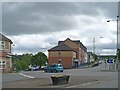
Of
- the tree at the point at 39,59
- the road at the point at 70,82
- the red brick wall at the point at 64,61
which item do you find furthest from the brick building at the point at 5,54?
the tree at the point at 39,59

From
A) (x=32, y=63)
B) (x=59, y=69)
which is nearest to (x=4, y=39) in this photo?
(x=59, y=69)

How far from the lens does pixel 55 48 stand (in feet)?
365

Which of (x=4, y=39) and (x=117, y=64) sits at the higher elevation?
(x=4, y=39)

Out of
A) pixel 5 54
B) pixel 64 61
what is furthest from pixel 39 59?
pixel 5 54

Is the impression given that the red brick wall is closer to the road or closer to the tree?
the tree

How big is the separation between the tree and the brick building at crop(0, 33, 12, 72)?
5273 cm

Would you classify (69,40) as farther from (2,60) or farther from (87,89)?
(87,89)

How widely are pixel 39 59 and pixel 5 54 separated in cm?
5592

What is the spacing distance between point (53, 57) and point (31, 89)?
9003 cm

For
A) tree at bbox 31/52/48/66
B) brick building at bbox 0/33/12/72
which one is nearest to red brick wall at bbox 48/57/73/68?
tree at bbox 31/52/48/66

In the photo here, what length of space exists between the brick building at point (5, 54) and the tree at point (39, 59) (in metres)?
52.7

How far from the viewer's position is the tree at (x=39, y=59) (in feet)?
370

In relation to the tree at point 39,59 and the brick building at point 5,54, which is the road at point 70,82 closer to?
the brick building at point 5,54

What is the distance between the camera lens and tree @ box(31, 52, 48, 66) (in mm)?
112869
